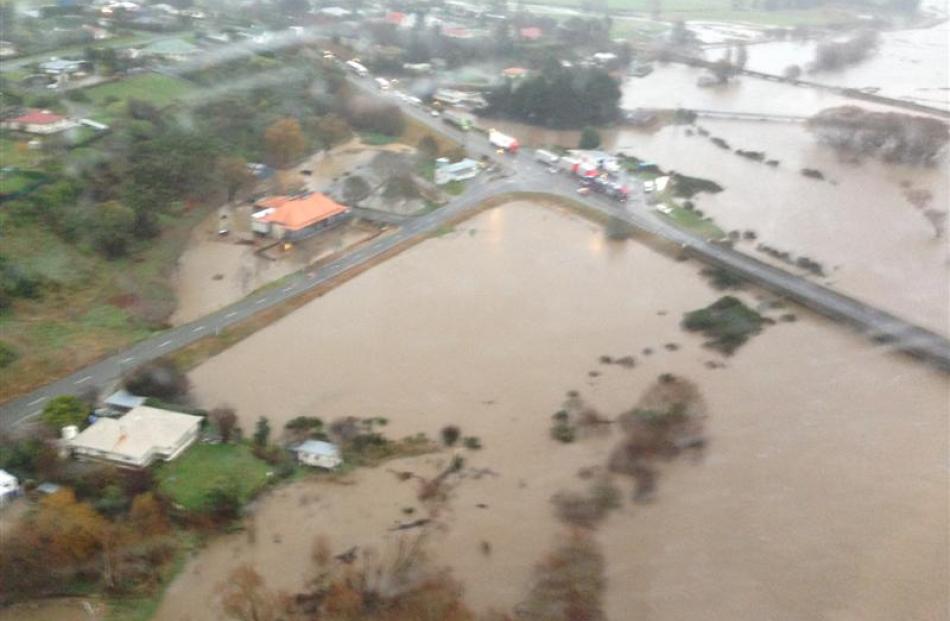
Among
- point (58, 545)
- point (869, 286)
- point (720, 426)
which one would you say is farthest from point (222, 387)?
point (869, 286)

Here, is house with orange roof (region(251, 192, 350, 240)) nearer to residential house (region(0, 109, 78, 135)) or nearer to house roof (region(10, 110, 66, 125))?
residential house (region(0, 109, 78, 135))

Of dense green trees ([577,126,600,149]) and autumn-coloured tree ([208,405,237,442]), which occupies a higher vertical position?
dense green trees ([577,126,600,149])

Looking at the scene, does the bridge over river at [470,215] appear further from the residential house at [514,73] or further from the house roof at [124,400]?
the residential house at [514,73]

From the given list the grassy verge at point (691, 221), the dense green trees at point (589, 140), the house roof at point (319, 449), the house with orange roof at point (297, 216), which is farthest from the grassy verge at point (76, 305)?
the dense green trees at point (589, 140)

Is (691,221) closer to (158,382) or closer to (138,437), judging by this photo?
(158,382)

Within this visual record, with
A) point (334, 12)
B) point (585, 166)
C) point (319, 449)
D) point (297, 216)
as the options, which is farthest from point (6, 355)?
point (334, 12)

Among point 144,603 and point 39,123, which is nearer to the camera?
point 144,603

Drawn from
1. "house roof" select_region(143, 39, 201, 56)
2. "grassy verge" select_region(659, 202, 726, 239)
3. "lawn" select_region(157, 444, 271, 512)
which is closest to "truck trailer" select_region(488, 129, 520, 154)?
"grassy verge" select_region(659, 202, 726, 239)
